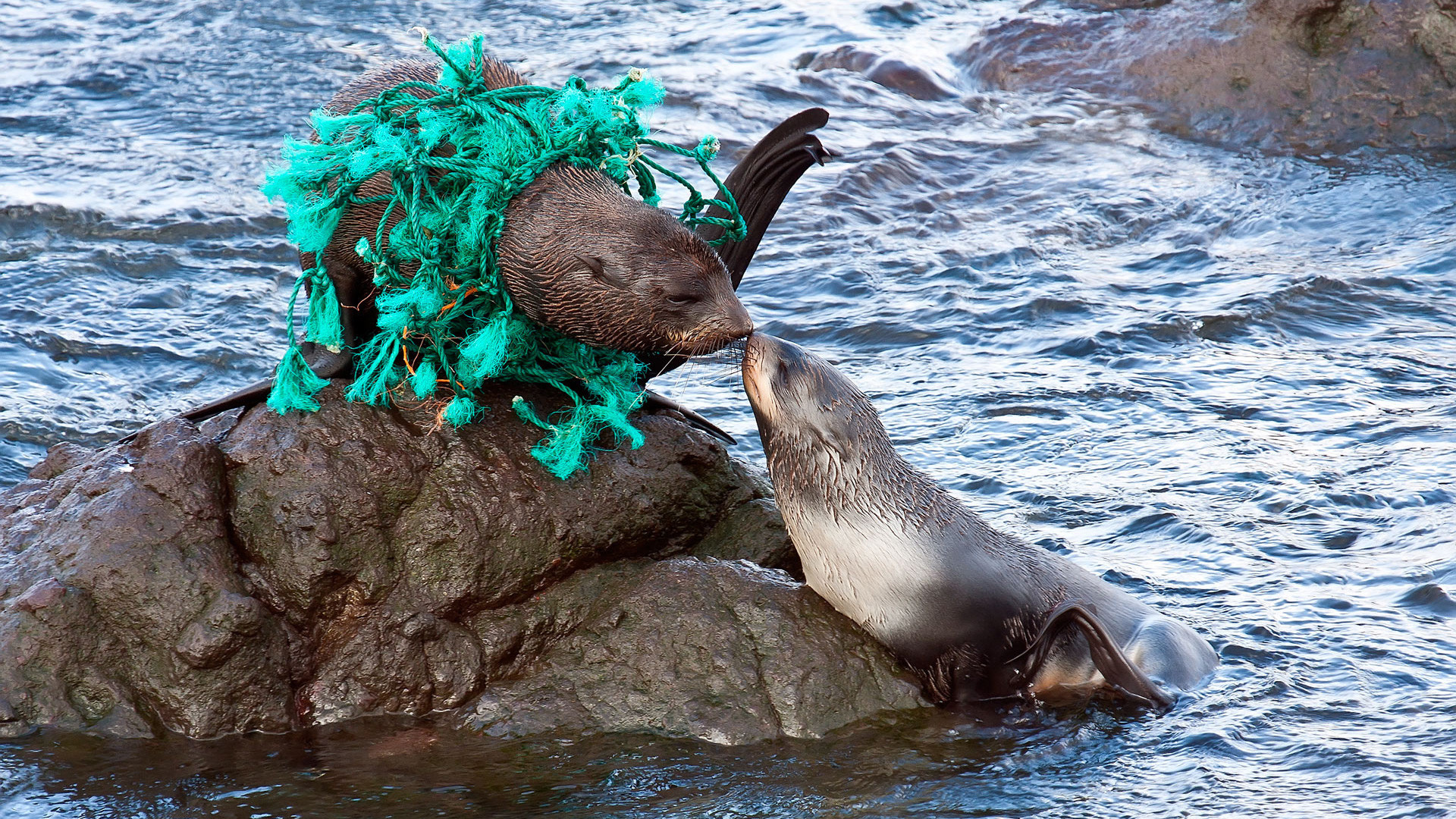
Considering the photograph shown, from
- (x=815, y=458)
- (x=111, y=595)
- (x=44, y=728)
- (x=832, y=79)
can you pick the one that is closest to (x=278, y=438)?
(x=111, y=595)

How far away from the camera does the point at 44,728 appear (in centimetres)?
443

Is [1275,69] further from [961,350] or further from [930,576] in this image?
[930,576]

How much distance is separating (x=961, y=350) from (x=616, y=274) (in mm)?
4422

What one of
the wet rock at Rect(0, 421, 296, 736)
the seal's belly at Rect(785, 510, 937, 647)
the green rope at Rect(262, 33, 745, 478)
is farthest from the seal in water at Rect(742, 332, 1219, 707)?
the wet rock at Rect(0, 421, 296, 736)

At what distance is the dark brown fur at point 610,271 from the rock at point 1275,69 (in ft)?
28.6

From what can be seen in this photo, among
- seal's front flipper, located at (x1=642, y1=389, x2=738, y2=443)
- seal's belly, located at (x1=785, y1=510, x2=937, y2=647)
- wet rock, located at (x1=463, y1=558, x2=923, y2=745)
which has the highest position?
seal's front flipper, located at (x1=642, y1=389, x2=738, y2=443)

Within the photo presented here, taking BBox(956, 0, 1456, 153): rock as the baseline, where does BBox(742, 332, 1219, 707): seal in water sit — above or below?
below

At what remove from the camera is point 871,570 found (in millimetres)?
4883

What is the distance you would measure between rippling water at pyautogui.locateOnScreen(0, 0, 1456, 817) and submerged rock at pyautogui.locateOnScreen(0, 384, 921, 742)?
136 millimetres

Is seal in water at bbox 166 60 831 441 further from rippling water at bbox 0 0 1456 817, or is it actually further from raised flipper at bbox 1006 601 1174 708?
raised flipper at bbox 1006 601 1174 708

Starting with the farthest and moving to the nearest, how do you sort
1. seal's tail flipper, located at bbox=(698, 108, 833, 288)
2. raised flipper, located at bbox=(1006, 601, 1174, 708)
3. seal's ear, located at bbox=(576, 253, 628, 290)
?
1. seal's tail flipper, located at bbox=(698, 108, 833, 288)
2. raised flipper, located at bbox=(1006, 601, 1174, 708)
3. seal's ear, located at bbox=(576, 253, 628, 290)

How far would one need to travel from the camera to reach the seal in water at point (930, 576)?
4.82 meters

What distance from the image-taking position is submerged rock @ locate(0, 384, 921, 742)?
4.45 metres

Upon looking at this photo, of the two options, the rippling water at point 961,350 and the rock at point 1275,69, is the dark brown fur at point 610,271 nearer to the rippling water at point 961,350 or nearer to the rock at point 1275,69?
the rippling water at point 961,350
